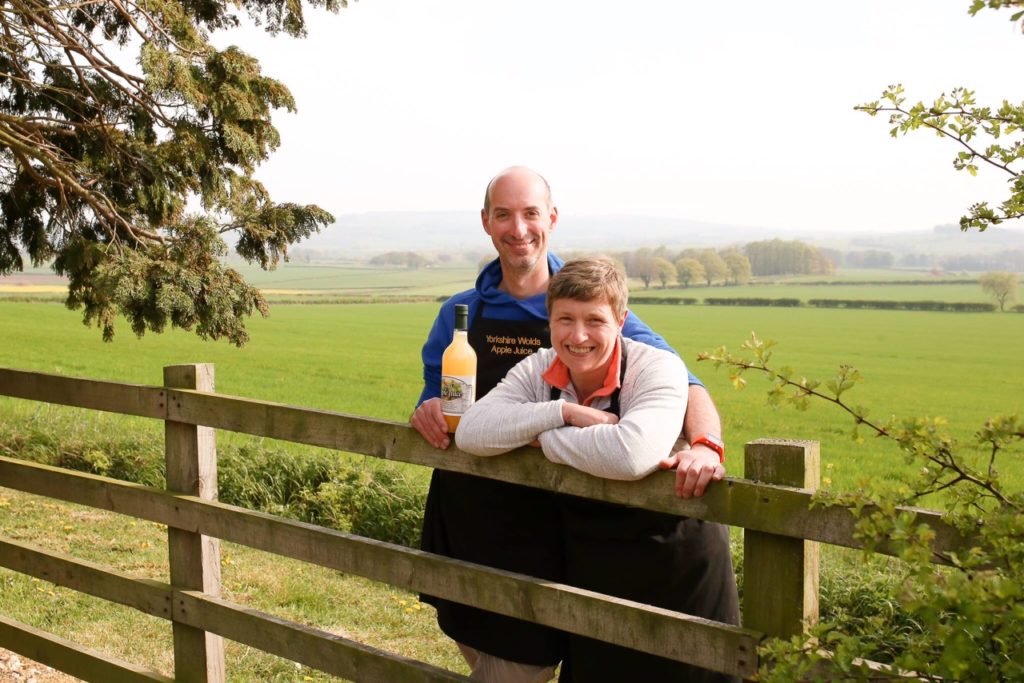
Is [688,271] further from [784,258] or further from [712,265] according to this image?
[784,258]

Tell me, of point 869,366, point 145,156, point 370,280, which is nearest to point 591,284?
point 145,156

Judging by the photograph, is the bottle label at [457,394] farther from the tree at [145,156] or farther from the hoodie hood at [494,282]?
the tree at [145,156]

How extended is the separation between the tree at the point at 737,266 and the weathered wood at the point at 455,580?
383 ft

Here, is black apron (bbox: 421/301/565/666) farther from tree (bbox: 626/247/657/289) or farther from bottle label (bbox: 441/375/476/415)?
tree (bbox: 626/247/657/289)

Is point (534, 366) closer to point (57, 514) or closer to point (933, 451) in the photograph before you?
point (933, 451)

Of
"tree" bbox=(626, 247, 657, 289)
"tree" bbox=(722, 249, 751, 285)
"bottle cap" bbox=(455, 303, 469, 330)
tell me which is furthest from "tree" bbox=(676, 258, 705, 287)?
"bottle cap" bbox=(455, 303, 469, 330)

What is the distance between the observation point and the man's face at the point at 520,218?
3.24 metres

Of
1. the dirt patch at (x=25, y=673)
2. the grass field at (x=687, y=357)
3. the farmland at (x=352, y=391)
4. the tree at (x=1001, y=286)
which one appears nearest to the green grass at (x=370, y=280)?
the farmland at (x=352, y=391)

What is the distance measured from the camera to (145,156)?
8.52 m

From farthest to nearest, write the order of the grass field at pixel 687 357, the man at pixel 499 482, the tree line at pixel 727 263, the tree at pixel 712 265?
the tree at pixel 712 265 → the tree line at pixel 727 263 → the grass field at pixel 687 357 → the man at pixel 499 482

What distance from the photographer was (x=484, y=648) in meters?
3.21

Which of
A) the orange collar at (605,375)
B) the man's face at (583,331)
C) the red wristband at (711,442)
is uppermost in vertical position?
the man's face at (583,331)

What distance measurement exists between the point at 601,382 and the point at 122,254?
601 cm

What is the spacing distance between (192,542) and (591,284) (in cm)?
199
